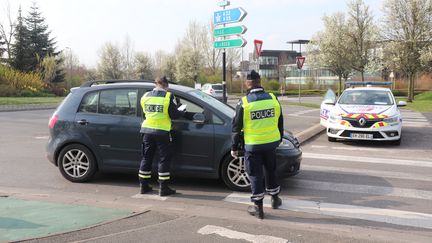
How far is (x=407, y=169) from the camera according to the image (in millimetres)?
7938

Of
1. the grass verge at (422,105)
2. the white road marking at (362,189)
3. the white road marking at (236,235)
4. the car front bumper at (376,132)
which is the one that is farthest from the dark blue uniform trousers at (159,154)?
the grass verge at (422,105)

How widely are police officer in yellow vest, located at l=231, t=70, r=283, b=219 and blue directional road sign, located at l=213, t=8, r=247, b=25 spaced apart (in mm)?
6766

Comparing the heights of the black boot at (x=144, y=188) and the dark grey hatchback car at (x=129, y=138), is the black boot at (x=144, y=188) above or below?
below

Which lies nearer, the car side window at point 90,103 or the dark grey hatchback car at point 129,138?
the dark grey hatchback car at point 129,138

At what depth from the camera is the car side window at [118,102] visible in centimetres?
668

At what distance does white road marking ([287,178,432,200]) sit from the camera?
6152 mm

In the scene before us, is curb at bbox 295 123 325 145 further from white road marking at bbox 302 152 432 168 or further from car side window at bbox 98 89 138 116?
car side window at bbox 98 89 138 116

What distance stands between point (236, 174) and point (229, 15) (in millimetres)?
6755

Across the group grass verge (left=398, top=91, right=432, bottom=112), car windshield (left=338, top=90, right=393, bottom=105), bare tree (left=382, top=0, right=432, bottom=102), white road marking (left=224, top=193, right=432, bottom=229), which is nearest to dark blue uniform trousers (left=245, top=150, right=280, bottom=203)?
white road marking (left=224, top=193, right=432, bottom=229)

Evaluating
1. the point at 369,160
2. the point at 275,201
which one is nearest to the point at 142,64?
the point at 369,160

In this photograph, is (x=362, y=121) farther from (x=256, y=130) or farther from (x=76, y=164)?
(x=76, y=164)

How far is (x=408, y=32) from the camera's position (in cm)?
3619

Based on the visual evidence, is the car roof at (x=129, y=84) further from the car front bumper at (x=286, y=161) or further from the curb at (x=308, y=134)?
the curb at (x=308, y=134)

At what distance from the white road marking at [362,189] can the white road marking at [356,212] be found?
0.79 m
